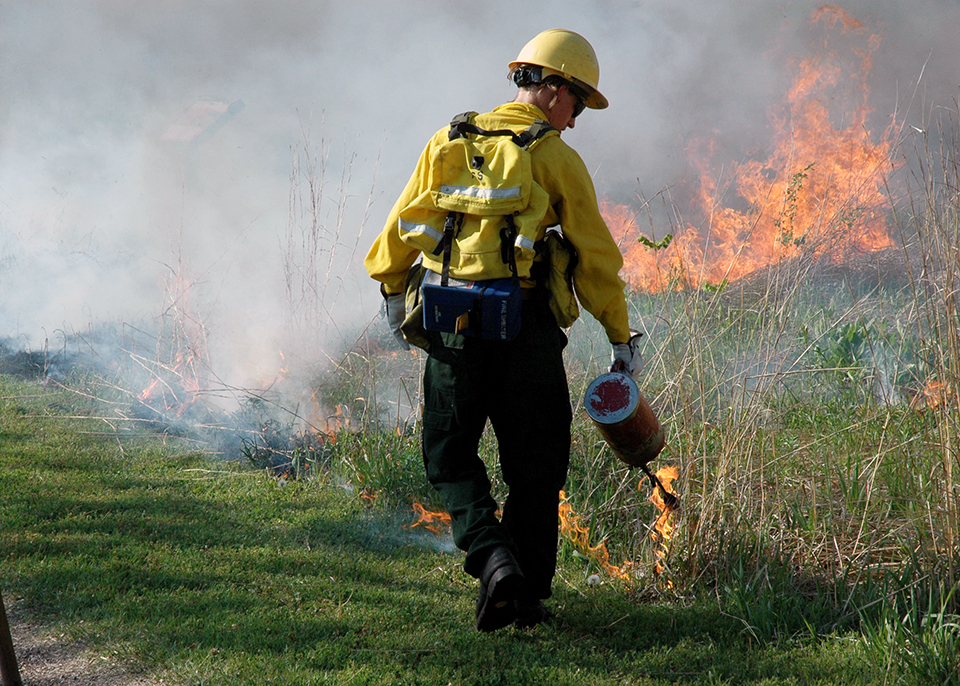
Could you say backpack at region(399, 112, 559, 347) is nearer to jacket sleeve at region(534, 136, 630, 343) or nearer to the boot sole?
jacket sleeve at region(534, 136, 630, 343)

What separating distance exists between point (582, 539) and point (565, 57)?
215 centimetres

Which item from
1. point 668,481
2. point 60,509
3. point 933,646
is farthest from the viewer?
point 60,509

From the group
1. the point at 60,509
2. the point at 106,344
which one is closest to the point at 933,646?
the point at 60,509

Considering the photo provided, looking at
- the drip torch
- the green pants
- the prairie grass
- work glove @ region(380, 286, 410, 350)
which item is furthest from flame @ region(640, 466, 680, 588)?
work glove @ region(380, 286, 410, 350)

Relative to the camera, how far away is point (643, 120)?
1157 cm

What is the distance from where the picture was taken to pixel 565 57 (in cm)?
293

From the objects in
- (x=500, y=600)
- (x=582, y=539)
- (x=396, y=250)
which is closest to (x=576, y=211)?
(x=396, y=250)

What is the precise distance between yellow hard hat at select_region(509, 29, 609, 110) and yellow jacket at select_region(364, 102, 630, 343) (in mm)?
166

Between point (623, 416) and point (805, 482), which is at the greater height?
point (623, 416)

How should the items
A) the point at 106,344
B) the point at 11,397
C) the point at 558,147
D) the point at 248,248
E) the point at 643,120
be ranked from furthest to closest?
1. the point at 643,120
2. the point at 248,248
3. the point at 106,344
4. the point at 11,397
5. the point at 558,147

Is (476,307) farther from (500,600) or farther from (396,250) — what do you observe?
(500,600)

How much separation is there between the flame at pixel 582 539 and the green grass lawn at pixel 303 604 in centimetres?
11

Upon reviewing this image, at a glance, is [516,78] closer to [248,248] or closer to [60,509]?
[60,509]

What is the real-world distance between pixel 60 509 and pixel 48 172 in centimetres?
803
